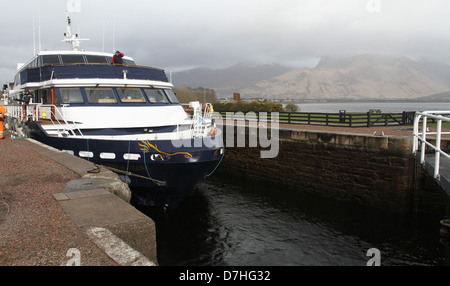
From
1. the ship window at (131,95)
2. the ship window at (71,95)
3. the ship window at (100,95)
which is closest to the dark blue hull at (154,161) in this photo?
the ship window at (71,95)

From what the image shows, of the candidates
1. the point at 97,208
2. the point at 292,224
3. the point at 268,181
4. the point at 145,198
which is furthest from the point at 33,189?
the point at 268,181

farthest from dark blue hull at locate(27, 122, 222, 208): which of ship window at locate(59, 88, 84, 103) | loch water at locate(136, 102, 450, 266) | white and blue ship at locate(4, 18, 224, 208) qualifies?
ship window at locate(59, 88, 84, 103)

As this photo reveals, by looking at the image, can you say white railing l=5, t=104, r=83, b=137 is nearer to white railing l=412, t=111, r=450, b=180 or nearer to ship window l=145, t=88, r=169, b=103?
ship window l=145, t=88, r=169, b=103

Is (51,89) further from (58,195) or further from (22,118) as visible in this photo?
(58,195)

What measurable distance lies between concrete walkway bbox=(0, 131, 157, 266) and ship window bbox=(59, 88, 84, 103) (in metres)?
4.85

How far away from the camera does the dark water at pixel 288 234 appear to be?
28.7ft

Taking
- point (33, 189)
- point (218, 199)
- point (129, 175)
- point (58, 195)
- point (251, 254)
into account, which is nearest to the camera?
point (58, 195)

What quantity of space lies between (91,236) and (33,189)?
2.88 m

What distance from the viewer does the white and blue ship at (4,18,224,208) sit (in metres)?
10.3

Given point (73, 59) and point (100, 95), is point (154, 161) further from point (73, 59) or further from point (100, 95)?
point (73, 59)

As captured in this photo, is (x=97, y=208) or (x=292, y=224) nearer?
(x=97, y=208)
